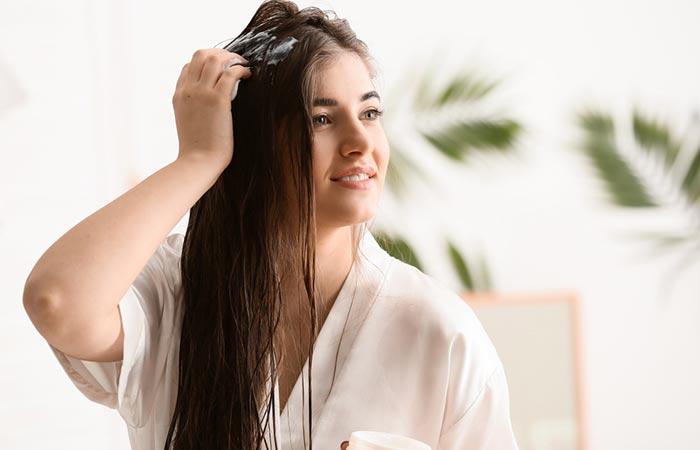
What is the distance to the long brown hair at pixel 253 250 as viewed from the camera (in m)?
1.14

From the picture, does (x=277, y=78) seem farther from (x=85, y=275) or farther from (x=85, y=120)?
(x=85, y=120)

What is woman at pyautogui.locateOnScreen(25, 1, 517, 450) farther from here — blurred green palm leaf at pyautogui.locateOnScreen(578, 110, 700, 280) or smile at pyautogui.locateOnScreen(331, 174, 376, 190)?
blurred green palm leaf at pyautogui.locateOnScreen(578, 110, 700, 280)

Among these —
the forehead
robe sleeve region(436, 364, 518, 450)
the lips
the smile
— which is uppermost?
the forehead

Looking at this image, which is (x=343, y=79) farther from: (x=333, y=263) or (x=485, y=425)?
(x=485, y=425)

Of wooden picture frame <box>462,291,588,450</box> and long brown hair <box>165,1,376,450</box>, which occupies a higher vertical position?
long brown hair <box>165,1,376,450</box>

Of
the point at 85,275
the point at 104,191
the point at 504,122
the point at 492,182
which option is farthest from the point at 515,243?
the point at 85,275

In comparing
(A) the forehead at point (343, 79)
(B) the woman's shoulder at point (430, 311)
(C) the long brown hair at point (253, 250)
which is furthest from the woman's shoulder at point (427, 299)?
(A) the forehead at point (343, 79)

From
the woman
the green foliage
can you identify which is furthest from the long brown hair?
the green foliage

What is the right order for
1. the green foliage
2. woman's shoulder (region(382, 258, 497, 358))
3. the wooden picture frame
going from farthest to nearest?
the green foliage
the wooden picture frame
woman's shoulder (region(382, 258, 497, 358))

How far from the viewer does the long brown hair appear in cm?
114

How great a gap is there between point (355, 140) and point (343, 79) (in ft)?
0.27

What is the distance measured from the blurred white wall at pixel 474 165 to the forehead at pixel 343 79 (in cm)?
126

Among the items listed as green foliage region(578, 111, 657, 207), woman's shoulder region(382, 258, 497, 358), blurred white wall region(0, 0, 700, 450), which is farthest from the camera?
green foliage region(578, 111, 657, 207)

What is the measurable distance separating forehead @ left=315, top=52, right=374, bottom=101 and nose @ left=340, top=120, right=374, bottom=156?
0.04 metres
